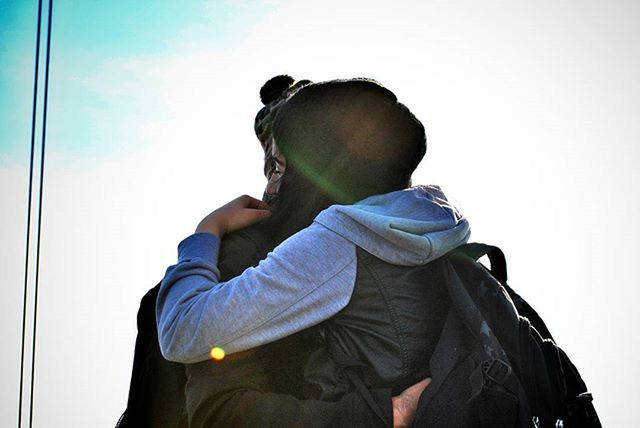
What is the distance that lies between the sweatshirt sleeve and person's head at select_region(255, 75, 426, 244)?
24 centimetres

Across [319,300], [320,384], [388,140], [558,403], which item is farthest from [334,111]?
[558,403]

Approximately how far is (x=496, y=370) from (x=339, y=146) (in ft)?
2.27

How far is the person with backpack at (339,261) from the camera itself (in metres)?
1.59

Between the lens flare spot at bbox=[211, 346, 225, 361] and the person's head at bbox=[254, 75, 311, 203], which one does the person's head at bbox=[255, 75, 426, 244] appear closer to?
the person's head at bbox=[254, 75, 311, 203]

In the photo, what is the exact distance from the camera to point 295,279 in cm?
160

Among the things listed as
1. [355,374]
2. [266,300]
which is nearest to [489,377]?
[355,374]

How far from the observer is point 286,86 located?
8.84 ft

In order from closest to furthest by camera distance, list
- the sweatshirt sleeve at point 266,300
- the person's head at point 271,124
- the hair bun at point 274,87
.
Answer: the sweatshirt sleeve at point 266,300
the person's head at point 271,124
the hair bun at point 274,87

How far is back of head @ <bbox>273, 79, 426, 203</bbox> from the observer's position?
1.90m

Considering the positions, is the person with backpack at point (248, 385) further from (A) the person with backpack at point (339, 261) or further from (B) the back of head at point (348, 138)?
(B) the back of head at point (348, 138)

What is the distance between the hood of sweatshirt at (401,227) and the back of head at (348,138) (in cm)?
13

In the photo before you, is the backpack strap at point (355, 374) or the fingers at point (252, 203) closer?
the backpack strap at point (355, 374)

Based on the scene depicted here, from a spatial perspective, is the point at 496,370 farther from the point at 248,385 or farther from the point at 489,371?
the point at 248,385

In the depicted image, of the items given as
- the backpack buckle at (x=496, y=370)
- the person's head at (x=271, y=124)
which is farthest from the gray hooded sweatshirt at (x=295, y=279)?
the person's head at (x=271, y=124)
